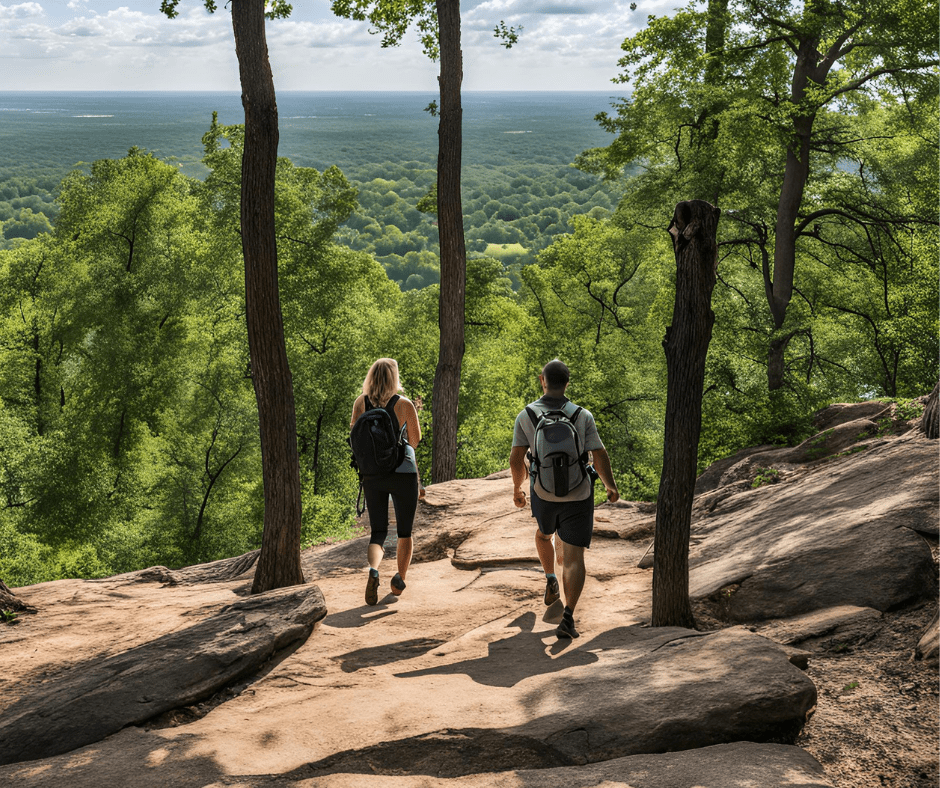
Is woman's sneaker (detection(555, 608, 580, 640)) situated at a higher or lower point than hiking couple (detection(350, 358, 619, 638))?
lower

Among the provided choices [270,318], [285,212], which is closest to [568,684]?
[270,318]

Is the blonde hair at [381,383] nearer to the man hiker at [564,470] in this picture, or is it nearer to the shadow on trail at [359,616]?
the man hiker at [564,470]

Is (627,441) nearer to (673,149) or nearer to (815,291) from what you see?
(815,291)

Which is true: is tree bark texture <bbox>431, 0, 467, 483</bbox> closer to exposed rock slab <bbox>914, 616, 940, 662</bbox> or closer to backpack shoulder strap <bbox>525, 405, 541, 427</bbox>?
backpack shoulder strap <bbox>525, 405, 541, 427</bbox>

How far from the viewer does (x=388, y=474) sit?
604cm

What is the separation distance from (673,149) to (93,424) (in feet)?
63.9

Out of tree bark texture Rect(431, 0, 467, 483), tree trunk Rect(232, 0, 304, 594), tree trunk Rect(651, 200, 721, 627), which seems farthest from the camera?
tree bark texture Rect(431, 0, 467, 483)

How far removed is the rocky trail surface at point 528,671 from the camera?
135 inches

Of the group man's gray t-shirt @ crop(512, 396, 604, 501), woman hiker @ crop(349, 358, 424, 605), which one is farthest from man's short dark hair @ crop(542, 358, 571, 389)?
woman hiker @ crop(349, 358, 424, 605)

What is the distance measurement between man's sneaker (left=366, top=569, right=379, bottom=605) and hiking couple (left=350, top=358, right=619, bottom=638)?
66 cm

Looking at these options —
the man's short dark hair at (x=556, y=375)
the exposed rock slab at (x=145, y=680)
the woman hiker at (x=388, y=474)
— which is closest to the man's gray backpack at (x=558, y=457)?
the man's short dark hair at (x=556, y=375)

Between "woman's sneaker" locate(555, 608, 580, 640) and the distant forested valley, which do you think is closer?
"woman's sneaker" locate(555, 608, 580, 640)

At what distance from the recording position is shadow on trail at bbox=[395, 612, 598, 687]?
4.48m

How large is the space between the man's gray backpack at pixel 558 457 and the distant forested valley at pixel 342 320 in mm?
10284
